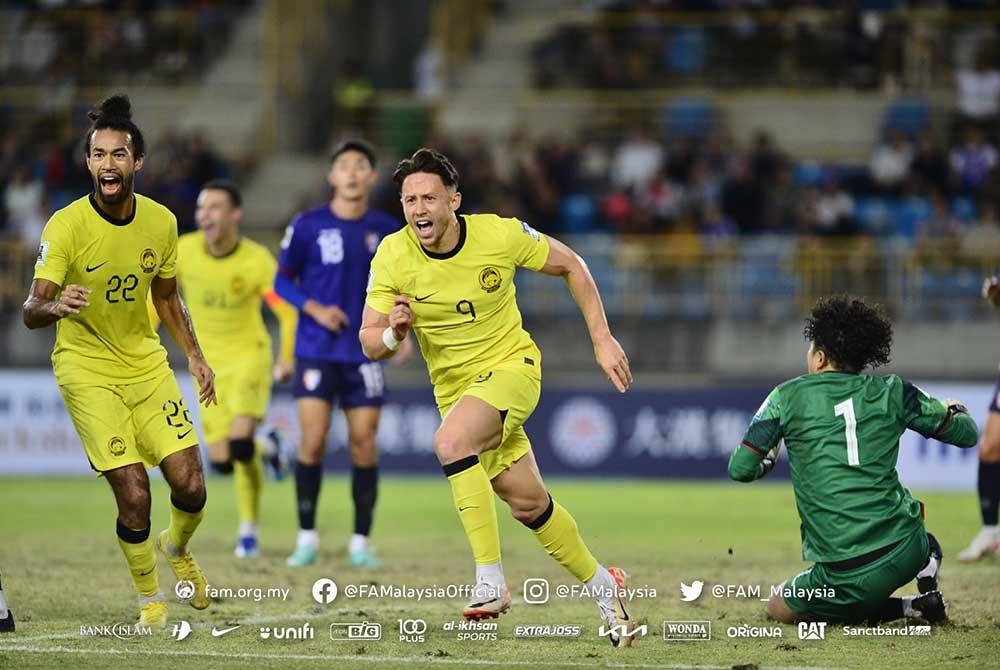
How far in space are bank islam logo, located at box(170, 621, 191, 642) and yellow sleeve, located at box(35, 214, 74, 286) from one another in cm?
185

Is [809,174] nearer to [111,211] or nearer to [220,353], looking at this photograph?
[220,353]

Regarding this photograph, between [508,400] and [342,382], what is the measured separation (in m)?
3.72

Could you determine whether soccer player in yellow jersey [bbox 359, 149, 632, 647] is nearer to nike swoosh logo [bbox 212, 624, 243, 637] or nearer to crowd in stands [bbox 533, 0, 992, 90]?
nike swoosh logo [bbox 212, 624, 243, 637]

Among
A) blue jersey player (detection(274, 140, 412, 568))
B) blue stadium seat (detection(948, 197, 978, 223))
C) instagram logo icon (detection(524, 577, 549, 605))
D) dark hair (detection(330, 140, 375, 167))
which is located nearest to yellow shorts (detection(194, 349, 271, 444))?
blue jersey player (detection(274, 140, 412, 568))

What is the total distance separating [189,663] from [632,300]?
614 inches

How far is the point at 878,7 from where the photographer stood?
1035 inches

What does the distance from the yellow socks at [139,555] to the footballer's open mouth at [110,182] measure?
173cm

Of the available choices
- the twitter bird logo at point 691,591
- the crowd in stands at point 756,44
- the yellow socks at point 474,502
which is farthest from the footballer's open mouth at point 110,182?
the crowd in stands at point 756,44

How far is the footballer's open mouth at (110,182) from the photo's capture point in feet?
27.4

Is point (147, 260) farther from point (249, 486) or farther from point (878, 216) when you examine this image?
point (878, 216)

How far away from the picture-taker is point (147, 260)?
8.65m

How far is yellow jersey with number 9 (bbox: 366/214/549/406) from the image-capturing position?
8305 mm

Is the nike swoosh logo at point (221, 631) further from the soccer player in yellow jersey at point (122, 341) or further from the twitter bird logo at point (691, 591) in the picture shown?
the twitter bird logo at point (691, 591)

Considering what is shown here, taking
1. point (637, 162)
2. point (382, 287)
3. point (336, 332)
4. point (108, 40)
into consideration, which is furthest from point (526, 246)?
point (108, 40)
